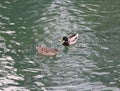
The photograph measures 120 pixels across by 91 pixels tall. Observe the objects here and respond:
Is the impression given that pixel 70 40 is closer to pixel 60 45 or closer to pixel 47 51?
pixel 60 45

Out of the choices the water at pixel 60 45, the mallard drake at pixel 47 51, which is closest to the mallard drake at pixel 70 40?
the water at pixel 60 45

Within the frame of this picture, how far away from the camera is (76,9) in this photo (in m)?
30.3

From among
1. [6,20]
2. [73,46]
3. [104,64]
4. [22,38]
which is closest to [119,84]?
[104,64]

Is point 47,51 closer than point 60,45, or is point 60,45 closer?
point 47,51

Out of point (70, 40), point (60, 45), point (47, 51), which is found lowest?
point (60, 45)

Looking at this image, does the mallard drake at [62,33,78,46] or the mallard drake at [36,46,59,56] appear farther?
the mallard drake at [62,33,78,46]

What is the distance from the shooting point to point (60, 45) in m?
25.2

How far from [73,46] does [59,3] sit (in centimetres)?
757

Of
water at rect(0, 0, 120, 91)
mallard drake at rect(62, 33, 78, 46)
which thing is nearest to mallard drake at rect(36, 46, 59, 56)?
water at rect(0, 0, 120, 91)

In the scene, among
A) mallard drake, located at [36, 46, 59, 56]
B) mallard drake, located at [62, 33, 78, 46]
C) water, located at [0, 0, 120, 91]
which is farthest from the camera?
mallard drake, located at [62, 33, 78, 46]

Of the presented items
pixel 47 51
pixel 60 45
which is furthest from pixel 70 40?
pixel 47 51

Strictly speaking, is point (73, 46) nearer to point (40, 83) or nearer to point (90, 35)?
point (90, 35)

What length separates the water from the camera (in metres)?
20.8

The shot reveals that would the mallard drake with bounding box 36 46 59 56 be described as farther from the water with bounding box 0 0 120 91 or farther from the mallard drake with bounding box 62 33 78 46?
the mallard drake with bounding box 62 33 78 46
